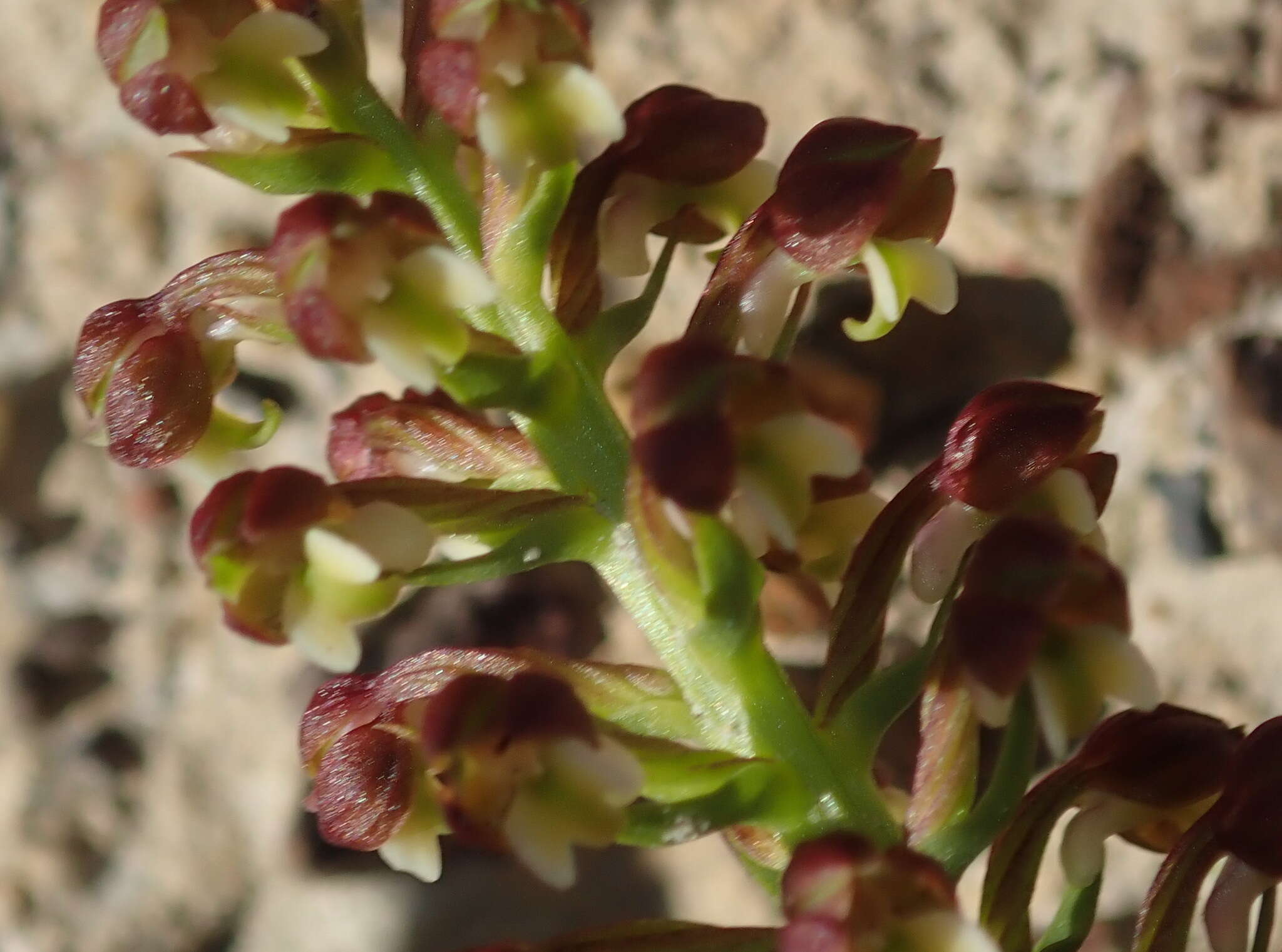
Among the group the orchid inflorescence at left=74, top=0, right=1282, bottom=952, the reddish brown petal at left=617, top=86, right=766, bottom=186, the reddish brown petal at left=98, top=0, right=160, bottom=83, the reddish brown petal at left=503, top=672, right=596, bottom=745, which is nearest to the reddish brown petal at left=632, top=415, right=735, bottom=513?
the orchid inflorescence at left=74, top=0, right=1282, bottom=952

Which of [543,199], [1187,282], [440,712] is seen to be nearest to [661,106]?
[543,199]

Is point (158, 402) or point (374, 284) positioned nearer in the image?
point (374, 284)

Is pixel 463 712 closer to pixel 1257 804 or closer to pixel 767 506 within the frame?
pixel 767 506

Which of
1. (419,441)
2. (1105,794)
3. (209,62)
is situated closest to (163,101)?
(209,62)

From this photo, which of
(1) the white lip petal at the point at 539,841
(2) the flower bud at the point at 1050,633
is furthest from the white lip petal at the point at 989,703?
(1) the white lip petal at the point at 539,841

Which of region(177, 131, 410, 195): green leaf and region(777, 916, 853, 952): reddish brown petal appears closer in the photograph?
region(777, 916, 853, 952): reddish brown petal

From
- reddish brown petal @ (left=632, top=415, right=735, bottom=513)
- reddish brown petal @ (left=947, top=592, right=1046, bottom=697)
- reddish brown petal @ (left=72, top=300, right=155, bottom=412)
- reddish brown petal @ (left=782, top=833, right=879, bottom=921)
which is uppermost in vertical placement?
reddish brown petal @ (left=632, top=415, right=735, bottom=513)

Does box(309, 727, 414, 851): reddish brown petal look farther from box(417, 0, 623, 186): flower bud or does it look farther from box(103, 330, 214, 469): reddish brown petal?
box(417, 0, 623, 186): flower bud

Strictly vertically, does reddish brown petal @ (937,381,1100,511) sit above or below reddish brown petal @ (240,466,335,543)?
above
